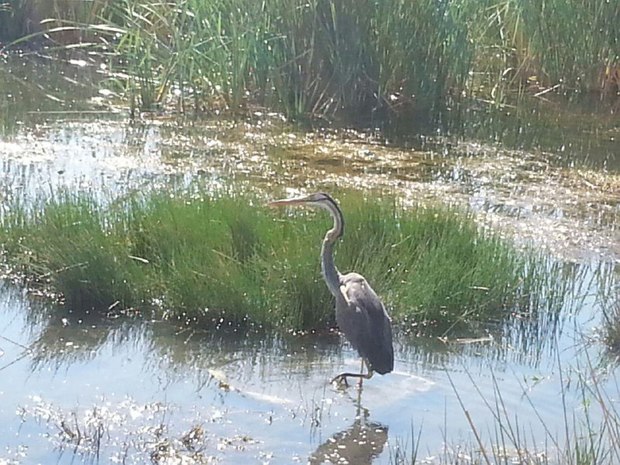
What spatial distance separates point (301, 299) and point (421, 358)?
0.65m

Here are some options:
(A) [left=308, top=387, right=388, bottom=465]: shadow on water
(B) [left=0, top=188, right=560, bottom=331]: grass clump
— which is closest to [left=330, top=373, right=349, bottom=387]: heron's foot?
(A) [left=308, top=387, right=388, bottom=465]: shadow on water

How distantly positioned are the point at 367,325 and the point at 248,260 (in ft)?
3.62

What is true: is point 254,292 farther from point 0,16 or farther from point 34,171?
point 0,16

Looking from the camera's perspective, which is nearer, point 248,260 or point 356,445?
point 356,445

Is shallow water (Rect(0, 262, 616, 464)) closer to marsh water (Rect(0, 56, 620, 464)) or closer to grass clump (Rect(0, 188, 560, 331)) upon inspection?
marsh water (Rect(0, 56, 620, 464))

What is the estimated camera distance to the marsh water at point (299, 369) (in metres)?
4.59

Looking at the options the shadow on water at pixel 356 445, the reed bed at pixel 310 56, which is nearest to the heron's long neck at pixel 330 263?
the shadow on water at pixel 356 445

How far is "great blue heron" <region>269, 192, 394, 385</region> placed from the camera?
16.9 feet

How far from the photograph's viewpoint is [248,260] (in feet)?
20.2

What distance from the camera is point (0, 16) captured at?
14281 millimetres

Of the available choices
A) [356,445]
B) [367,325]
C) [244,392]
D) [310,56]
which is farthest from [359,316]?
[310,56]

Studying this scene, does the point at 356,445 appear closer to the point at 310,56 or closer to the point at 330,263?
the point at 330,263

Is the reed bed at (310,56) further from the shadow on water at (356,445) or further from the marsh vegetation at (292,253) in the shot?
the shadow on water at (356,445)

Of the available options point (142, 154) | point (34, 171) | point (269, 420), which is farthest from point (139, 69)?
point (269, 420)
